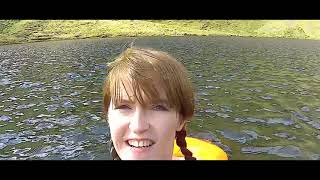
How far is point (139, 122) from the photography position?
2.49 m

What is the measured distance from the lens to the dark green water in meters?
16.6

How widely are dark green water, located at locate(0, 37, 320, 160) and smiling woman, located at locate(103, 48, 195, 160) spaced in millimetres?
12522

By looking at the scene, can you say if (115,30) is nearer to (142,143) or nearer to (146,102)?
(146,102)

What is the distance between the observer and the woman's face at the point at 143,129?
2.49 meters

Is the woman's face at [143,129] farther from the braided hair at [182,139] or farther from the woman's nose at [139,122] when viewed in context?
the braided hair at [182,139]

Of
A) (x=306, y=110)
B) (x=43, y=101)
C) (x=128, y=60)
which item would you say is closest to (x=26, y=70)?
(x=43, y=101)

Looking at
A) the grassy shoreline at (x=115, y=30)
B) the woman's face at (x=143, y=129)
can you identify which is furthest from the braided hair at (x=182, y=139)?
the grassy shoreline at (x=115, y=30)

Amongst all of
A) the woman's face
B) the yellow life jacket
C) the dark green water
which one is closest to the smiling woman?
the woman's face

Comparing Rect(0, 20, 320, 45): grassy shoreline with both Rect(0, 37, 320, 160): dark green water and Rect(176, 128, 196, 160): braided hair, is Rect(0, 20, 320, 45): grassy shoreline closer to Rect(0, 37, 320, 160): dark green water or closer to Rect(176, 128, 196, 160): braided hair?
Rect(0, 37, 320, 160): dark green water

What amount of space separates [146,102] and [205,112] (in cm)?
1965
